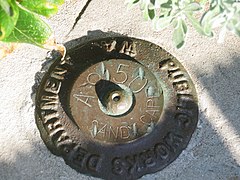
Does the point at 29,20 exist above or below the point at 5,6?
below

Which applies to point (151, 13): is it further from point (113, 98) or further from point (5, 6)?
point (5, 6)

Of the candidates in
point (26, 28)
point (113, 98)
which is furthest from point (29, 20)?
point (113, 98)

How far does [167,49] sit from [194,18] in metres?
0.71

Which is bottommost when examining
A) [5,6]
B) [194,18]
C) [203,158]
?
[203,158]

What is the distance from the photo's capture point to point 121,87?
2.55 m

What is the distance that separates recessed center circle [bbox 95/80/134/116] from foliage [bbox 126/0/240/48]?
1.90 feet

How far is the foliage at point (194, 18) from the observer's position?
5.85ft

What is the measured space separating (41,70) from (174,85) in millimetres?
521

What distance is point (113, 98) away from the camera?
2.53m

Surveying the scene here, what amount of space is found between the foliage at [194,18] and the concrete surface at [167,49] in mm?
586

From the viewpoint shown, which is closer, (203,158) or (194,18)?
(194,18)

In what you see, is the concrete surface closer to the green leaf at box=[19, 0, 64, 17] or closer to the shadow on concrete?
the shadow on concrete

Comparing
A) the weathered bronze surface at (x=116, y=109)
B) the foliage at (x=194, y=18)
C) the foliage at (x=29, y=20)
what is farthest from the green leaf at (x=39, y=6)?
the weathered bronze surface at (x=116, y=109)

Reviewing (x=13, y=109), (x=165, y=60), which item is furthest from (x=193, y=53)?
(x=13, y=109)
